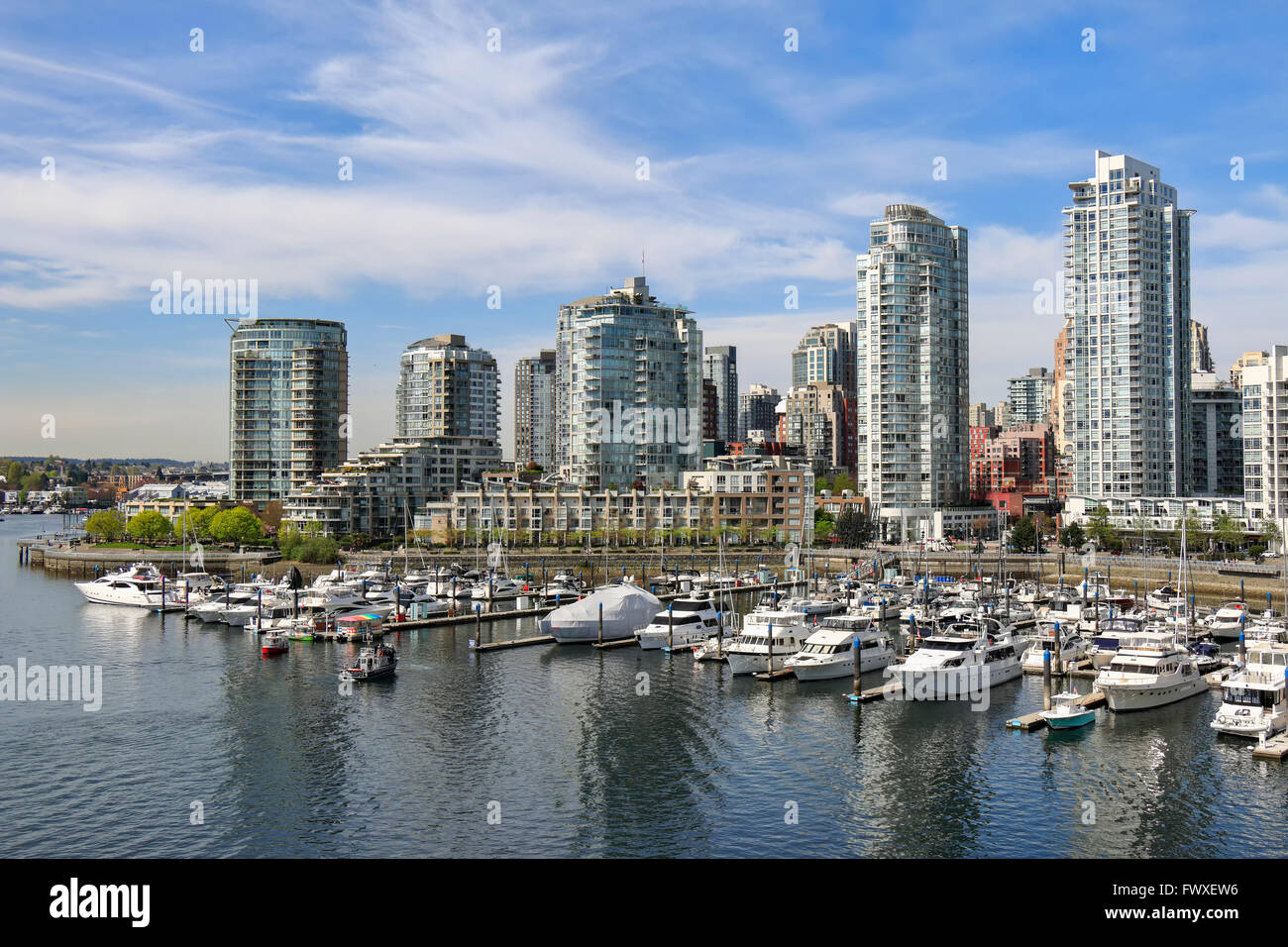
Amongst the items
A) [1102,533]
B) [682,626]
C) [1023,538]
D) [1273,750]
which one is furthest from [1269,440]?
[1273,750]

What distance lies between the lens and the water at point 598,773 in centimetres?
3111

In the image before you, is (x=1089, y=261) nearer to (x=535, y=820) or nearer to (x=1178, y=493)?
(x=1178, y=493)

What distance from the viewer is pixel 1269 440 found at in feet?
405

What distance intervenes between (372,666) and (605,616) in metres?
18.5

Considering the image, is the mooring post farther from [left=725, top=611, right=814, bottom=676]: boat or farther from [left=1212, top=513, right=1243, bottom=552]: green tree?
[left=1212, top=513, right=1243, bottom=552]: green tree

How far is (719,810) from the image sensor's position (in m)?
33.7

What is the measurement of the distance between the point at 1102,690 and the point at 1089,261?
114 m

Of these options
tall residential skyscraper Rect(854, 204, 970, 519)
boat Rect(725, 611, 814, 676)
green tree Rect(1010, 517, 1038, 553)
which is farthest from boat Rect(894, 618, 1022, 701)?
tall residential skyscraper Rect(854, 204, 970, 519)

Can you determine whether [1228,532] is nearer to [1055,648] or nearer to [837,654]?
[1055,648]

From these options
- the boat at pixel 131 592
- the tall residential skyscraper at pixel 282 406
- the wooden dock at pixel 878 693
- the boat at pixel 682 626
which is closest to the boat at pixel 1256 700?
the wooden dock at pixel 878 693

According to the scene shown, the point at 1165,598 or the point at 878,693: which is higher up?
the point at 1165,598

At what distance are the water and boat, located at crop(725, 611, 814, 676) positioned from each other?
2.21 meters

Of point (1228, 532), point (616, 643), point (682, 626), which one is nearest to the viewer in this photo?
point (682, 626)
